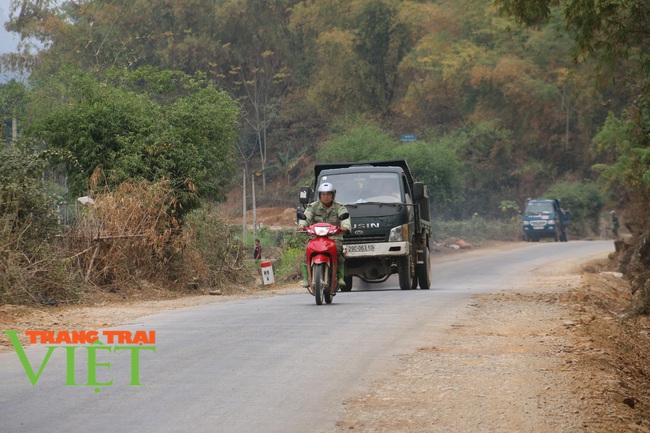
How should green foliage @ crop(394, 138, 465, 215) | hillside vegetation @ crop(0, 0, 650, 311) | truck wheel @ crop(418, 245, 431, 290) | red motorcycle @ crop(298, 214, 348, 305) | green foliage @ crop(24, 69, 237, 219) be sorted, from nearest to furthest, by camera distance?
red motorcycle @ crop(298, 214, 348, 305) < truck wheel @ crop(418, 245, 431, 290) < green foliage @ crop(24, 69, 237, 219) < green foliage @ crop(394, 138, 465, 215) < hillside vegetation @ crop(0, 0, 650, 311)

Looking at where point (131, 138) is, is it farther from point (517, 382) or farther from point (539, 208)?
point (539, 208)

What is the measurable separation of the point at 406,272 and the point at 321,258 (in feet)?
18.4

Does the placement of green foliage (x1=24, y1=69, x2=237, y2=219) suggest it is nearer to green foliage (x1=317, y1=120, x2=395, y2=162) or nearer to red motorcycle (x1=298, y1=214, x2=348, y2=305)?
red motorcycle (x1=298, y1=214, x2=348, y2=305)

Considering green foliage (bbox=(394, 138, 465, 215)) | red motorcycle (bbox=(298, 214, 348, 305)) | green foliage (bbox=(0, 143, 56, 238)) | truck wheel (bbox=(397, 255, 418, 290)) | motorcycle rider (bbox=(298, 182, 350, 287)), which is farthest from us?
green foliage (bbox=(394, 138, 465, 215))

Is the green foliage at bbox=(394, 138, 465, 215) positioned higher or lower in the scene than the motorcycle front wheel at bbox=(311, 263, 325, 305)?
higher

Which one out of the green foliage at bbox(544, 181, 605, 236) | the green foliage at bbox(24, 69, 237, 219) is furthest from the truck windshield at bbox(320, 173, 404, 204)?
the green foliage at bbox(544, 181, 605, 236)

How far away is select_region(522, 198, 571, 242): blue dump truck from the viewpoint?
56719mm

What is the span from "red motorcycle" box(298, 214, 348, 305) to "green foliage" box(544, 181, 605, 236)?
48141mm

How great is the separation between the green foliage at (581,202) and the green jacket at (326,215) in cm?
4801

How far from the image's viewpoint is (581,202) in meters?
63.1

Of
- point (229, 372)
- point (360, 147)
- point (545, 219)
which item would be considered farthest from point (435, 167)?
point (229, 372)

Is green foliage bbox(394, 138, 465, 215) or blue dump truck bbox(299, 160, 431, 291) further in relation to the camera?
green foliage bbox(394, 138, 465, 215)

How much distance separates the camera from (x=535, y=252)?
46.4m

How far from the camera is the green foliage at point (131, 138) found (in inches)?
965
